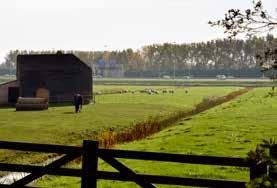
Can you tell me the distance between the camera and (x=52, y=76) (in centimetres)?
6059

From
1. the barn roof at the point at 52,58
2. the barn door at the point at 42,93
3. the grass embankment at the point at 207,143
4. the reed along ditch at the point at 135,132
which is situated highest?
the barn roof at the point at 52,58

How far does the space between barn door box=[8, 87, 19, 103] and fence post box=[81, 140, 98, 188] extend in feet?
169

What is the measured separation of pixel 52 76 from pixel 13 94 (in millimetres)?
5494

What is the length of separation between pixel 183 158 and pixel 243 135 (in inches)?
801

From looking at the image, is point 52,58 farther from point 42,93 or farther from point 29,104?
point 29,104

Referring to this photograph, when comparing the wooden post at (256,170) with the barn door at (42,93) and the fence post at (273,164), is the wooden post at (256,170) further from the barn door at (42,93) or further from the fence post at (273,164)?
the barn door at (42,93)

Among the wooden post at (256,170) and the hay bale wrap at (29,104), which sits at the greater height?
the wooden post at (256,170)

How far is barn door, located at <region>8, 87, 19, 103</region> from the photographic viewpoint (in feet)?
193

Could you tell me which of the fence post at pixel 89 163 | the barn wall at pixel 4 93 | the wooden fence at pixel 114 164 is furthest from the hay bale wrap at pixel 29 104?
the fence post at pixel 89 163

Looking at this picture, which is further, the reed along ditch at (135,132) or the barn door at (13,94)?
the barn door at (13,94)

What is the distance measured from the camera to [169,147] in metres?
23.7

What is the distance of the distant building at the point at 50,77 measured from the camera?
6012 centimetres

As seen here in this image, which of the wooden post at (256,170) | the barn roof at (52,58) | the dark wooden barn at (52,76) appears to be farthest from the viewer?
the barn roof at (52,58)

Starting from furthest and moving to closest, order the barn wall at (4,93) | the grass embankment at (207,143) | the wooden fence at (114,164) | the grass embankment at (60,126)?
the barn wall at (4,93), the grass embankment at (60,126), the grass embankment at (207,143), the wooden fence at (114,164)
